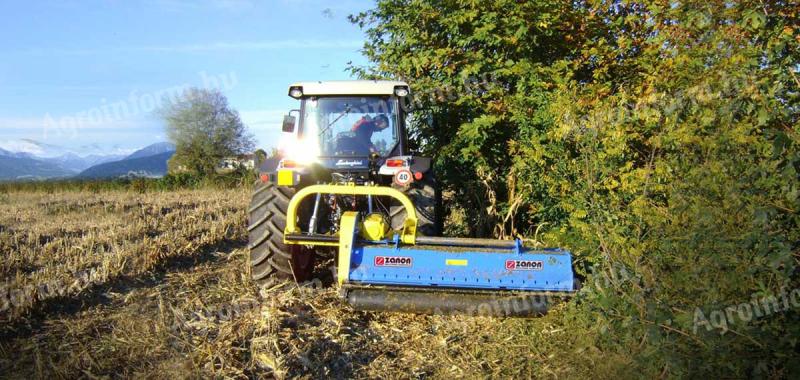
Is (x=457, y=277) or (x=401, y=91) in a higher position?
(x=401, y=91)

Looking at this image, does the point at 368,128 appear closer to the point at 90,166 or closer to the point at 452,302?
the point at 452,302

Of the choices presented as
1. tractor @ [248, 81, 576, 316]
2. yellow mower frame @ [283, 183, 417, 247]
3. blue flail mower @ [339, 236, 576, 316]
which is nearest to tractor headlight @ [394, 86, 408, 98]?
tractor @ [248, 81, 576, 316]

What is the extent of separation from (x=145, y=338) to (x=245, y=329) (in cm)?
61

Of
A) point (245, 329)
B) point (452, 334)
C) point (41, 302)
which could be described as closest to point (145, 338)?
point (245, 329)

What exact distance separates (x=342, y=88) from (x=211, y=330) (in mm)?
2690

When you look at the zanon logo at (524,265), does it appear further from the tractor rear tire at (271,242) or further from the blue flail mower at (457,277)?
the tractor rear tire at (271,242)

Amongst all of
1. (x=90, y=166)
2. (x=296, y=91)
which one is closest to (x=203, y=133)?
(x=296, y=91)

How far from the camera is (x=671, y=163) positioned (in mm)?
3135

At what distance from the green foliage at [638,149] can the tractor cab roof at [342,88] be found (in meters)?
1.31

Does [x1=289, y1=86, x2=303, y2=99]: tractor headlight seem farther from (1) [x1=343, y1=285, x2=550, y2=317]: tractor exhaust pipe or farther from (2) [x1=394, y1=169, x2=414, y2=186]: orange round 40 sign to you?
(1) [x1=343, y1=285, x2=550, y2=317]: tractor exhaust pipe

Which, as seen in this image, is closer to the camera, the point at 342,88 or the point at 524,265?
the point at 524,265

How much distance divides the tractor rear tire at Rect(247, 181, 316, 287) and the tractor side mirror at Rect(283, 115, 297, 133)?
765 millimetres

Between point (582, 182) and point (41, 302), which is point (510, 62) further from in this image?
point (41, 302)

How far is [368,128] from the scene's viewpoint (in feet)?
18.7
